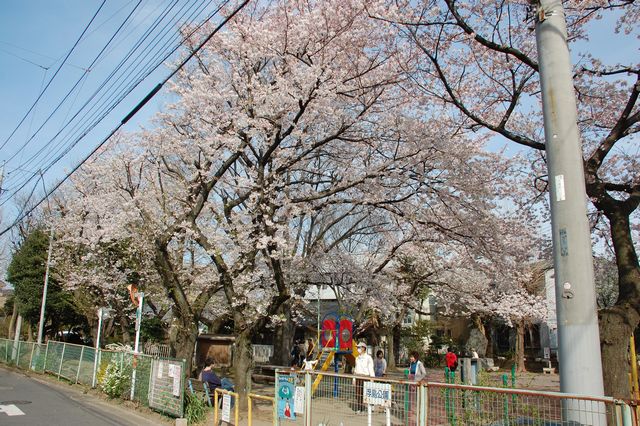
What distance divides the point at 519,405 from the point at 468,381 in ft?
23.1

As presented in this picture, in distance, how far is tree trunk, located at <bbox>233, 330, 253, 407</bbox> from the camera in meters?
11.2

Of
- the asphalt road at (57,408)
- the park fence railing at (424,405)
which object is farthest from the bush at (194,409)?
the park fence railing at (424,405)

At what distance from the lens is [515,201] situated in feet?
43.8

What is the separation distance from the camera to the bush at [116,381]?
1279 centimetres

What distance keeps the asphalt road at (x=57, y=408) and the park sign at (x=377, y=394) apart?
19.6 ft

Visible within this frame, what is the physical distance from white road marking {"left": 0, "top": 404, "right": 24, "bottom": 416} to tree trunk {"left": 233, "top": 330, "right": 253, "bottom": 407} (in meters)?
4.53

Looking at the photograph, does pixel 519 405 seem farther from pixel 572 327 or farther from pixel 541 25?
pixel 541 25

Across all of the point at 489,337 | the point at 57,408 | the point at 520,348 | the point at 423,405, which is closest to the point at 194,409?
the point at 57,408

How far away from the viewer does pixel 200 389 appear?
12227 mm

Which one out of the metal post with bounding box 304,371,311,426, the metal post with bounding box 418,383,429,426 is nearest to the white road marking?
the metal post with bounding box 304,371,311,426

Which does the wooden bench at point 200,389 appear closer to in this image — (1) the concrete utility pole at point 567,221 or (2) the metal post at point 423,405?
(2) the metal post at point 423,405

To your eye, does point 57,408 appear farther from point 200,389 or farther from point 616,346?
point 616,346

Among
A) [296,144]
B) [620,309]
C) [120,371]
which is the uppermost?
[296,144]

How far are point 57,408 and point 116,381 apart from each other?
169 centimetres
